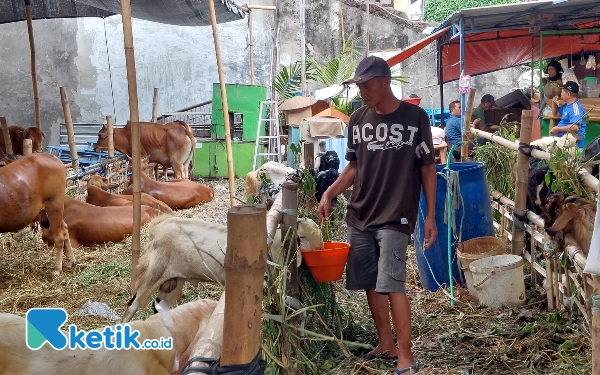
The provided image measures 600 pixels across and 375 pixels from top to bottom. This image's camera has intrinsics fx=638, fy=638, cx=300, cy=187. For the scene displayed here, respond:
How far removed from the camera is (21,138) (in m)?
13.3

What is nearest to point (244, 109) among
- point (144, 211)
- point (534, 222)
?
point (144, 211)

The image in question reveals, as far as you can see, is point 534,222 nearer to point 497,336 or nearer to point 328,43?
point 497,336

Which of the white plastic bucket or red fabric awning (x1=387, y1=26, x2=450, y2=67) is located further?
red fabric awning (x1=387, y1=26, x2=450, y2=67)

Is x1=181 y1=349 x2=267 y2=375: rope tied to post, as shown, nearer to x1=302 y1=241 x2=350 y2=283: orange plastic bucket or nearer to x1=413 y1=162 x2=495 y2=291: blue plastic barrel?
x1=302 y1=241 x2=350 y2=283: orange plastic bucket

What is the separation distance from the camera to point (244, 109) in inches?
649

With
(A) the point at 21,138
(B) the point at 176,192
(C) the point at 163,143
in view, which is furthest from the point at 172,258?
(C) the point at 163,143

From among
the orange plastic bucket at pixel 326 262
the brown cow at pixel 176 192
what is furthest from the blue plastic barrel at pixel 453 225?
the brown cow at pixel 176 192

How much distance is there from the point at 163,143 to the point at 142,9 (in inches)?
172

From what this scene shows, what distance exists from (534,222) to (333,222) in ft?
8.89

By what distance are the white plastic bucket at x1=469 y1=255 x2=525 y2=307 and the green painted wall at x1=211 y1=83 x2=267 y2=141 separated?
37.3 ft

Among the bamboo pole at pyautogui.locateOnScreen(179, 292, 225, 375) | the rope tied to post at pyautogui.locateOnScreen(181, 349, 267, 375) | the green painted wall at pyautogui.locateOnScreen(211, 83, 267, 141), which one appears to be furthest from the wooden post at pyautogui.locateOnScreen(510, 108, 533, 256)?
the green painted wall at pyautogui.locateOnScreen(211, 83, 267, 141)

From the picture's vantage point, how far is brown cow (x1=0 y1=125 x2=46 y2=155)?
40.3 feet

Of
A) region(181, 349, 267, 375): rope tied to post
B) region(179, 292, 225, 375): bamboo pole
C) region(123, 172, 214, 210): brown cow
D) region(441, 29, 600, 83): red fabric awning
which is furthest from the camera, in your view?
region(441, 29, 600, 83): red fabric awning

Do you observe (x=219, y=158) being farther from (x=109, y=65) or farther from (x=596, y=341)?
(x=596, y=341)
